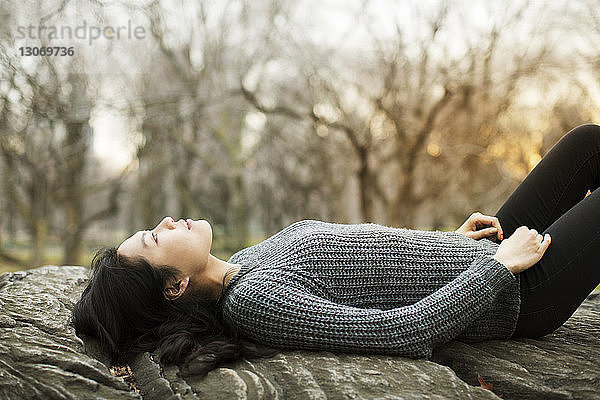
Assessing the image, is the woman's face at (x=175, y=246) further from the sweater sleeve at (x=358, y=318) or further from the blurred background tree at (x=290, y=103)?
the blurred background tree at (x=290, y=103)

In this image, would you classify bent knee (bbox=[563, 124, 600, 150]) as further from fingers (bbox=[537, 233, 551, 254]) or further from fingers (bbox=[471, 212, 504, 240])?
fingers (bbox=[537, 233, 551, 254])

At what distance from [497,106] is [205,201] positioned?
23.0 feet

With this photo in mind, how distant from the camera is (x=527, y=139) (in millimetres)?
7652

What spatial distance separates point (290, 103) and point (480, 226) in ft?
22.3

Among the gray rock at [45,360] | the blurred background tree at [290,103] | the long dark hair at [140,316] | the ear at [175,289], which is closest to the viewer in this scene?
the gray rock at [45,360]

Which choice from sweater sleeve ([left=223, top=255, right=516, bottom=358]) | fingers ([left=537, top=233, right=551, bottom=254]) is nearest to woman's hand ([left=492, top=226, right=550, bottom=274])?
fingers ([left=537, top=233, right=551, bottom=254])

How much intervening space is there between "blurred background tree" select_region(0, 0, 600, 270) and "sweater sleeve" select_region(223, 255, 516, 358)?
4.80 meters

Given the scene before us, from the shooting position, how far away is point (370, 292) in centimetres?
191

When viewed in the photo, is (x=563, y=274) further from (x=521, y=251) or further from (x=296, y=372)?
(x=296, y=372)

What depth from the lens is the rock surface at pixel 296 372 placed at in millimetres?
1570

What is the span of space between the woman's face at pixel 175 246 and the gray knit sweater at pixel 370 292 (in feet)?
A: 0.47

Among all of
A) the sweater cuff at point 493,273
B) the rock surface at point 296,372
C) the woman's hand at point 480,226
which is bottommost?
the rock surface at point 296,372

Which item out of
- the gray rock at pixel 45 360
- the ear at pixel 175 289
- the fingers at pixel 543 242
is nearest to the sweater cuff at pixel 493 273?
the fingers at pixel 543 242

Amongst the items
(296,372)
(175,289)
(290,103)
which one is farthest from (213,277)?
(290,103)
